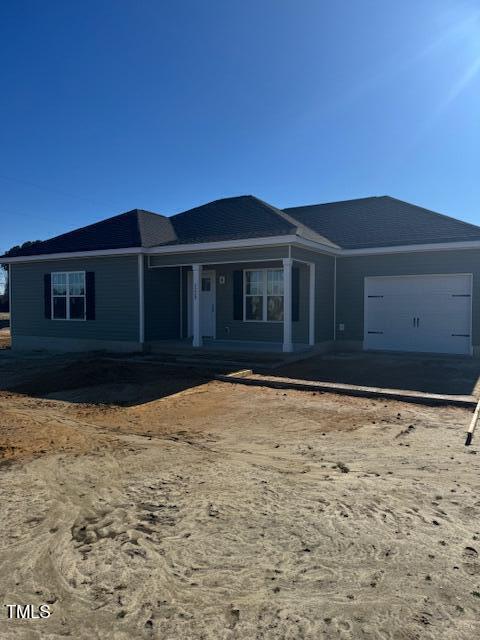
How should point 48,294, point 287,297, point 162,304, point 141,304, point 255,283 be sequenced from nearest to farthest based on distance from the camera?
point 287,297 → point 141,304 → point 255,283 → point 162,304 → point 48,294

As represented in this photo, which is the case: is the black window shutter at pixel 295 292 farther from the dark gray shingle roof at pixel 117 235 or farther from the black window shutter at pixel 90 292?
the black window shutter at pixel 90 292

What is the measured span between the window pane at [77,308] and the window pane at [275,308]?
5747 mm

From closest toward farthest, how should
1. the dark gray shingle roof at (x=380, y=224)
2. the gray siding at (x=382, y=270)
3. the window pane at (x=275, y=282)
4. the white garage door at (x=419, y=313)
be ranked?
the gray siding at (x=382, y=270), the white garage door at (x=419, y=313), the dark gray shingle roof at (x=380, y=224), the window pane at (x=275, y=282)

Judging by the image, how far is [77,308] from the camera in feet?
49.2

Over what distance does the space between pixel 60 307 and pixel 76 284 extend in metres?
0.97

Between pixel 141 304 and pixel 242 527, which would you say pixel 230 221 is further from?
pixel 242 527

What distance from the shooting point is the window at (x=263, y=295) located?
1392 centimetres

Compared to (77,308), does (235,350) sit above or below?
below

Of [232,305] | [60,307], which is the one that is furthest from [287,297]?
[60,307]

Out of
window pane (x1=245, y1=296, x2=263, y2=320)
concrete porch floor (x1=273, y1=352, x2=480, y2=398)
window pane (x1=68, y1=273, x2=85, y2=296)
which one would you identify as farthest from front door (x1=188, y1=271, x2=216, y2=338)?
concrete porch floor (x1=273, y1=352, x2=480, y2=398)

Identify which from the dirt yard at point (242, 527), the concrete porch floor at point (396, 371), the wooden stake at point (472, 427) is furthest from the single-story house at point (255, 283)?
the dirt yard at point (242, 527)

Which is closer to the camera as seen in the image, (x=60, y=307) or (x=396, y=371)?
(x=396, y=371)

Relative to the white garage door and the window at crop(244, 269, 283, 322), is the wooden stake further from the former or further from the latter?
the window at crop(244, 269, 283, 322)

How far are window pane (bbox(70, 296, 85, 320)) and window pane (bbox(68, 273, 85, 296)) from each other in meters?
0.19
